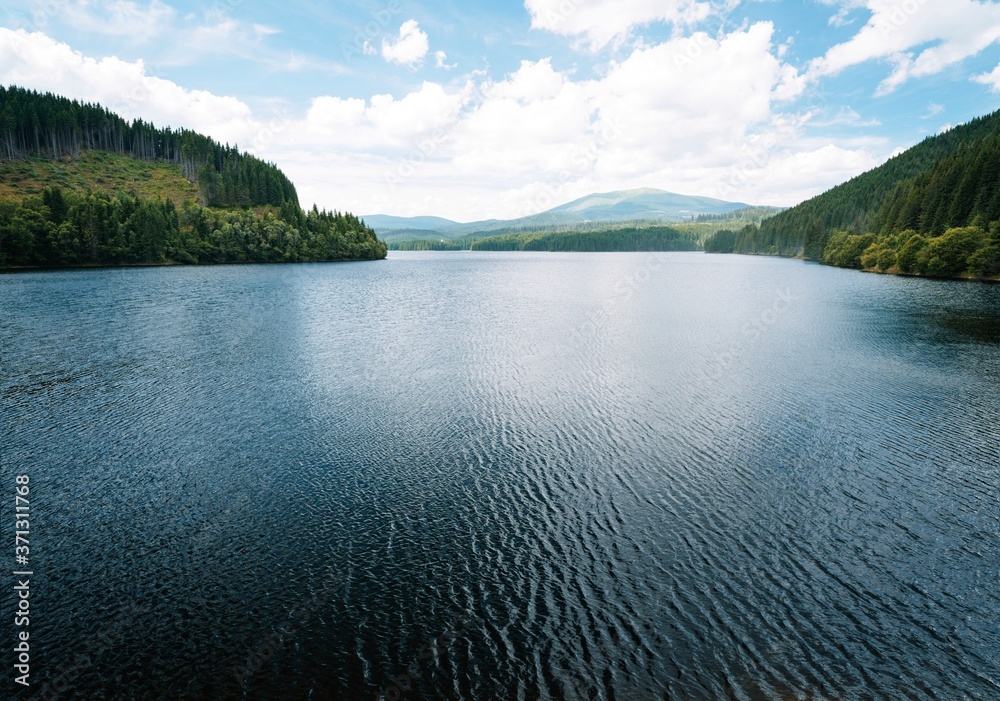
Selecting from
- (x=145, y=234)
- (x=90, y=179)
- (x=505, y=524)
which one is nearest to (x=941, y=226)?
(x=505, y=524)

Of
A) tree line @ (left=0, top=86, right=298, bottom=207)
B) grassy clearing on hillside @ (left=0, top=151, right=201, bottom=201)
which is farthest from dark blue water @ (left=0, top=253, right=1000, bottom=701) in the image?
tree line @ (left=0, top=86, right=298, bottom=207)

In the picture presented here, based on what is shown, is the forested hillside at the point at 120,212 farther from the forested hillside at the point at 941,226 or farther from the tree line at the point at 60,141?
the forested hillside at the point at 941,226

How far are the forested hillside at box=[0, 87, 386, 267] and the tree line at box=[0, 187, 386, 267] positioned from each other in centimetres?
26

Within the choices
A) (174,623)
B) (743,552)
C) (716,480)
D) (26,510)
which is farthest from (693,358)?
(26,510)

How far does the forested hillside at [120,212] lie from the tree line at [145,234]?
0.26 m

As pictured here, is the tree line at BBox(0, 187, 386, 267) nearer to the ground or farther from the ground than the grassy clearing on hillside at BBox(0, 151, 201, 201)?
nearer to the ground

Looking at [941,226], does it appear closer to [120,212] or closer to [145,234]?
[145,234]

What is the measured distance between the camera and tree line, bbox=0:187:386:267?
11269 centimetres

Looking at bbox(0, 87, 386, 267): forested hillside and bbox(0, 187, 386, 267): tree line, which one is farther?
bbox(0, 87, 386, 267): forested hillside

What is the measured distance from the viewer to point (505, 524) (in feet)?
53.6

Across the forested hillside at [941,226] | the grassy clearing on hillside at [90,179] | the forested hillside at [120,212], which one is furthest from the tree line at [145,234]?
the forested hillside at [941,226]

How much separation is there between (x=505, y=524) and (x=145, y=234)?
494 feet

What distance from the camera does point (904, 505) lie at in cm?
1775

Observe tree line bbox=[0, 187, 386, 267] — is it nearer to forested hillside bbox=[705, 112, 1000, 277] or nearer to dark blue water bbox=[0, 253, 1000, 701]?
dark blue water bbox=[0, 253, 1000, 701]
